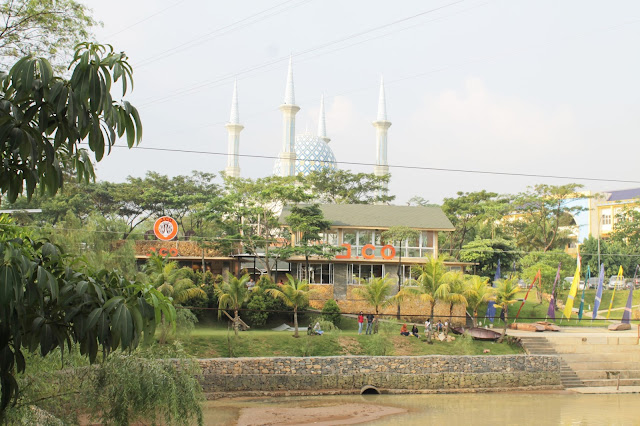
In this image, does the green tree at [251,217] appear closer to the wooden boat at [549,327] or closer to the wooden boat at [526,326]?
the wooden boat at [526,326]

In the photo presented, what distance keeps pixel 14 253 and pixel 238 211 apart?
105 ft

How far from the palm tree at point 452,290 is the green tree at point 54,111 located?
1030 inches

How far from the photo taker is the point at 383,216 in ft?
131

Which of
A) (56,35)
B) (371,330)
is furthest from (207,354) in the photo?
(56,35)

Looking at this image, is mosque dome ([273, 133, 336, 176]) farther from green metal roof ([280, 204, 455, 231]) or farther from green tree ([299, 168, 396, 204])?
green metal roof ([280, 204, 455, 231])

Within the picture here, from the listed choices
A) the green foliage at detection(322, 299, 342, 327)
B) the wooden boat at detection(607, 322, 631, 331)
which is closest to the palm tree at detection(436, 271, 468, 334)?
the green foliage at detection(322, 299, 342, 327)

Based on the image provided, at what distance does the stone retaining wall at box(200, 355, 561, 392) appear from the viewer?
25750 millimetres

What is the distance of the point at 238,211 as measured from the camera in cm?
3638

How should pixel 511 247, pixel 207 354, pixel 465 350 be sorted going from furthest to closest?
1. pixel 511 247
2. pixel 465 350
3. pixel 207 354

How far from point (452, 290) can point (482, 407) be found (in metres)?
6.84

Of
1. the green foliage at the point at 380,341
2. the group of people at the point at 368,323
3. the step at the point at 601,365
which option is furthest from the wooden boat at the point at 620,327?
the group of people at the point at 368,323

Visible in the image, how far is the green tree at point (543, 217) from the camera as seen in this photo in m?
48.3

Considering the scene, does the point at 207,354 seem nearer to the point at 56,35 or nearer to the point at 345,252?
the point at 345,252

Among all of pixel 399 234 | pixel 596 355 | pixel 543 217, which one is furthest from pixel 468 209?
pixel 596 355
